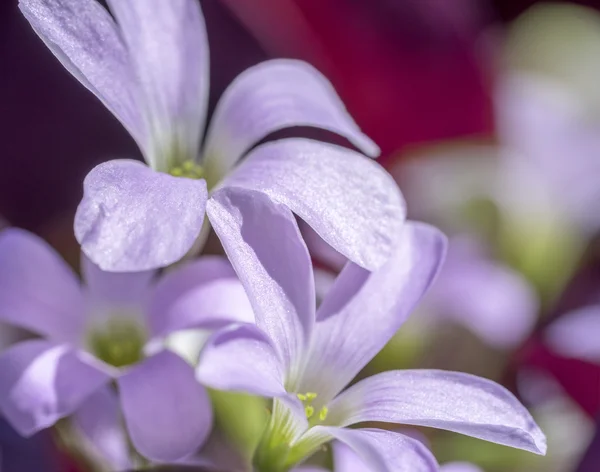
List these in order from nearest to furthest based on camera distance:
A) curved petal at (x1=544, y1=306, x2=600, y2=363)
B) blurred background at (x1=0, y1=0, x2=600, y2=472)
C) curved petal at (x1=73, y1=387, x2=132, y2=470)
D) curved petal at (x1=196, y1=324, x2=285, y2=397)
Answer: curved petal at (x1=196, y1=324, x2=285, y2=397) → curved petal at (x1=73, y1=387, x2=132, y2=470) → curved petal at (x1=544, y1=306, x2=600, y2=363) → blurred background at (x1=0, y1=0, x2=600, y2=472)

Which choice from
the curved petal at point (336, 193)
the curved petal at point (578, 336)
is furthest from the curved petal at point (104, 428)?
the curved petal at point (578, 336)

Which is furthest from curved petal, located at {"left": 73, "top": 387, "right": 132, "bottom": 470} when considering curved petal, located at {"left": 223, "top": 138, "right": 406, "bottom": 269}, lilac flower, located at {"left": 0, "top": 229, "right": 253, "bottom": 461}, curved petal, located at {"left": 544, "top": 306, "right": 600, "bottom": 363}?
curved petal, located at {"left": 544, "top": 306, "right": 600, "bottom": 363}

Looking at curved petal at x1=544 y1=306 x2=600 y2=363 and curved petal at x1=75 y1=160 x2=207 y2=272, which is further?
curved petal at x1=544 y1=306 x2=600 y2=363

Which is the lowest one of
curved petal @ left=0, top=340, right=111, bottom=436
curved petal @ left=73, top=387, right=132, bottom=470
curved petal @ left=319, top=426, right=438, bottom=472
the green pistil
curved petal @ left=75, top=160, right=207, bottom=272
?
curved petal @ left=73, top=387, right=132, bottom=470

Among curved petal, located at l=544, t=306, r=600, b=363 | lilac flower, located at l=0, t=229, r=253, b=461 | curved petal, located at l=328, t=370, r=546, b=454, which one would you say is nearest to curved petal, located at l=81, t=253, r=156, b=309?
lilac flower, located at l=0, t=229, r=253, b=461

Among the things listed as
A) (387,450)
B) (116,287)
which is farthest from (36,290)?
(387,450)

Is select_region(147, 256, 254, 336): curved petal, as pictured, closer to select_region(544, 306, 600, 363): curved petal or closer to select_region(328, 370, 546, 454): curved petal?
select_region(328, 370, 546, 454): curved petal

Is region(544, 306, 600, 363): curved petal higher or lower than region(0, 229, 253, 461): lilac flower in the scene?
lower

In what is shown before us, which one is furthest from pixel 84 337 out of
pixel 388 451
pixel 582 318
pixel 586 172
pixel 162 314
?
pixel 586 172

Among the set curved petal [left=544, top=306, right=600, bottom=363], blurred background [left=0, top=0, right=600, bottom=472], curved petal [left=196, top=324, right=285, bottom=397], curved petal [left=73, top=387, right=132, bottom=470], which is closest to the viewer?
curved petal [left=196, top=324, right=285, bottom=397]

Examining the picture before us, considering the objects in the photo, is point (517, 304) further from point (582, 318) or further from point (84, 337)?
point (84, 337)
